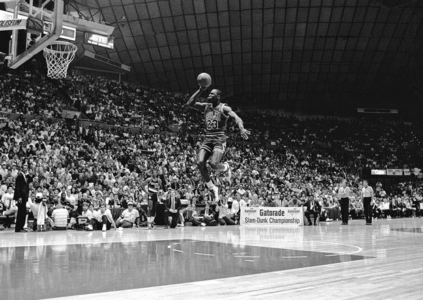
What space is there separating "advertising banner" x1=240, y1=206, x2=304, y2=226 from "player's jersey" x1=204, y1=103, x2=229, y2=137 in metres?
11.0

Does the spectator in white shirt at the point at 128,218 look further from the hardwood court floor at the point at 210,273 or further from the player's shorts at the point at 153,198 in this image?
the hardwood court floor at the point at 210,273

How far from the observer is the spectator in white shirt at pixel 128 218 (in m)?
16.7

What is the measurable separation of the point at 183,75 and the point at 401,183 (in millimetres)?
22821

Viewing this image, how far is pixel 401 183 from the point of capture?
41656 millimetres

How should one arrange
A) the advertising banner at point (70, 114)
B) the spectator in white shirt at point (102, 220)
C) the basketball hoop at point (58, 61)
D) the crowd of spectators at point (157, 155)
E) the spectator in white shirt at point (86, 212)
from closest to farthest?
the spectator in white shirt at point (102, 220)
the spectator in white shirt at point (86, 212)
the crowd of spectators at point (157, 155)
the basketball hoop at point (58, 61)
the advertising banner at point (70, 114)

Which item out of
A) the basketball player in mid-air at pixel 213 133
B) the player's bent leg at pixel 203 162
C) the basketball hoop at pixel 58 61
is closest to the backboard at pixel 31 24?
the basketball player in mid-air at pixel 213 133

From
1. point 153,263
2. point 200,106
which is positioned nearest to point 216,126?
point 200,106

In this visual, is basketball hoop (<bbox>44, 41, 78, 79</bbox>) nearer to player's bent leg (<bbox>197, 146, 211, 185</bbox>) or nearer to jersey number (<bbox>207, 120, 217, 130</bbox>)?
jersey number (<bbox>207, 120, 217, 130</bbox>)

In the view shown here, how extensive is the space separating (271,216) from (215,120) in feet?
37.2

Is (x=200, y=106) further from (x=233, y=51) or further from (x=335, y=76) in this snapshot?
(x=335, y=76)

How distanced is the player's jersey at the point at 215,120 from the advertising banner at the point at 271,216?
11000 mm

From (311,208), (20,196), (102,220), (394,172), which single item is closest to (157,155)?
(311,208)

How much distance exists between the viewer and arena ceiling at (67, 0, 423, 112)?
35.6 meters

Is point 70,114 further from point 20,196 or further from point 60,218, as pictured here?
point 20,196
